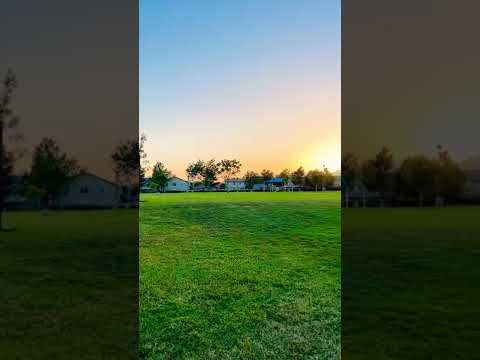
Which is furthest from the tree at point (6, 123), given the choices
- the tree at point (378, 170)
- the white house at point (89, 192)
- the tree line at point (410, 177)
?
the tree at point (378, 170)

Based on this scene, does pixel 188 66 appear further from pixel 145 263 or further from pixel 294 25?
pixel 145 263

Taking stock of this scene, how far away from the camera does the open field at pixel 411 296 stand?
13.3 ft

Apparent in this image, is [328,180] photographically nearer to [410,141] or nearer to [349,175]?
[349,175]

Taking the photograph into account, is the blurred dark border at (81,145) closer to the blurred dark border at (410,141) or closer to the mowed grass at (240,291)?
the mowed grass at (240,291)

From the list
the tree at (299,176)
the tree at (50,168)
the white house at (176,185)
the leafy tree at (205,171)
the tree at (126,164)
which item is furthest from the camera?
the white house at (176,185)

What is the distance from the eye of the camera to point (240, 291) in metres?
6.88

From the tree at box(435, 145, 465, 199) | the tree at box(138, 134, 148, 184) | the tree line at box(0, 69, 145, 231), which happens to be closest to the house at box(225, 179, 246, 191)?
the tree at box(138, 134, 148, 184)

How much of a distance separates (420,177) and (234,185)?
21.9 metres

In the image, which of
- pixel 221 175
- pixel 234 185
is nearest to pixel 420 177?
pixel 221 175

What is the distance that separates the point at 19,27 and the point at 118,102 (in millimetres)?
3227

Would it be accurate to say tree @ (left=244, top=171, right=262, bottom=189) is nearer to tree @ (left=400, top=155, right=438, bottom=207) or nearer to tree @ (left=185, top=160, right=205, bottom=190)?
tree @ (left=185, top=160, right=205, bottom=190)

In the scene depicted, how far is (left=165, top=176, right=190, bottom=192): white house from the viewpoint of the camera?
142ft

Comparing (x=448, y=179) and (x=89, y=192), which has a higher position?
(x=448, y=179)

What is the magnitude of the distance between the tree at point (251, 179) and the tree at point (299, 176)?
6.06 meters
